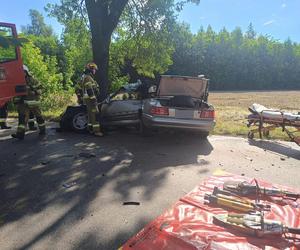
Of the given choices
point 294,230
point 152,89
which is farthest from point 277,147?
point 294,230

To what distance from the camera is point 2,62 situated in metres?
7.54

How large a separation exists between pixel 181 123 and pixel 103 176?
3.05m

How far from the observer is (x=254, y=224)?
3.40m

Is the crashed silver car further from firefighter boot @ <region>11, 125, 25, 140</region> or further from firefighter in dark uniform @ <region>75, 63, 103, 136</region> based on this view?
firefighter boot @ <region>11, 125, 25, 140</region>

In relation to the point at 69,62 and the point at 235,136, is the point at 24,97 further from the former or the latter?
the point at 69,62

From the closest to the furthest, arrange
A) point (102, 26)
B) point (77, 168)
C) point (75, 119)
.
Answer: point (77, 168) < point (75, 119) < point (102, 26)

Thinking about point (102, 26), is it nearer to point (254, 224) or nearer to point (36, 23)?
point (254, 224)

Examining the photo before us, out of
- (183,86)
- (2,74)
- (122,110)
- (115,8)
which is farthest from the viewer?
(115,8)

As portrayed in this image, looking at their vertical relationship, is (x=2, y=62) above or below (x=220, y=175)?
above

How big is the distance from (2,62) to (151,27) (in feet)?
24.1

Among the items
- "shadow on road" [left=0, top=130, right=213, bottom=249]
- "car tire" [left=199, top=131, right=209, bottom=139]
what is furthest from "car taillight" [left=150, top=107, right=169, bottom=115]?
"car tire" [left=199, top=131, right=209, bottom=139]

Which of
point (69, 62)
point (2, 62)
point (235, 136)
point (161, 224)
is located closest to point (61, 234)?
point (161, 224)

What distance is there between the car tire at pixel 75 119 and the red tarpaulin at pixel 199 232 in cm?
561

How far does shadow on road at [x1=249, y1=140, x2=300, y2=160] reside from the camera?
24.7 ft
